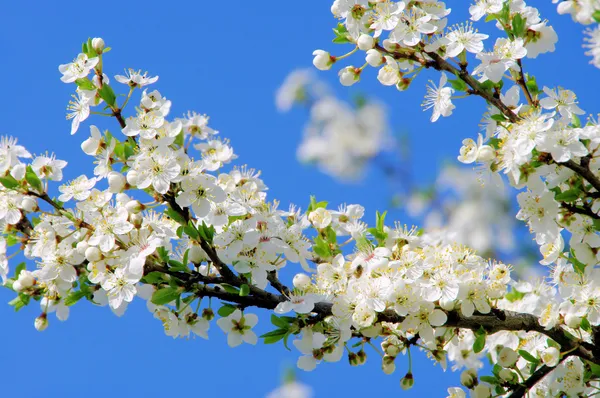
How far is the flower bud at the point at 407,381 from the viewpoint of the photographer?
3.48m

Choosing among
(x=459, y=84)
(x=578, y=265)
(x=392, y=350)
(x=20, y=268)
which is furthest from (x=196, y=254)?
(x=578, y=265)

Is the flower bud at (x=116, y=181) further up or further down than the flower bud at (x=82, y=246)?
further up

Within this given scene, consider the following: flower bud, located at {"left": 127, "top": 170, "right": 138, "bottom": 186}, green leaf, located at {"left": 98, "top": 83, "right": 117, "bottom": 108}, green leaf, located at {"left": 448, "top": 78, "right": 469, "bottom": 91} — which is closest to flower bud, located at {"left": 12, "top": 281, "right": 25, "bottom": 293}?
flower bud, located at {"left": 127, "top": 170, "right": 138, "bottom": 186}

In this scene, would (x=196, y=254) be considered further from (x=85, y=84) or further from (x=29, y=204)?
(x=85, y=84)

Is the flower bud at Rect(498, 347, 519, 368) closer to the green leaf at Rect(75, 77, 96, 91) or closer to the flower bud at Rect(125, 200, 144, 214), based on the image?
the flower bud at Rect(125, 200, 144, 214)

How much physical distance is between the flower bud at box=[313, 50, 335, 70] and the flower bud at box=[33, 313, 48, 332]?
1628mm

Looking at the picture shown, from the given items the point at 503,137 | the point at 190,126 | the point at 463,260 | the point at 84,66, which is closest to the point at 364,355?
the point at 463,260

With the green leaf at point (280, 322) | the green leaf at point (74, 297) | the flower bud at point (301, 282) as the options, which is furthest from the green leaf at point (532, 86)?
the green leaf at point (74, 297)

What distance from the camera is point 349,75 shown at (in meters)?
3.43

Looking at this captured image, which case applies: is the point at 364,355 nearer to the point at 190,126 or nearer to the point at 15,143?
the point at 190,126

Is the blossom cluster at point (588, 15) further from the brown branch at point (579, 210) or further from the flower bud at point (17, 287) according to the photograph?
the flower bud at point (17, 287)

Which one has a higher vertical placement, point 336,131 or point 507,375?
point 336,131

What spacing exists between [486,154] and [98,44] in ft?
5.49

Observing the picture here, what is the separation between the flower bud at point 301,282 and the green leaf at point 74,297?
872mm
